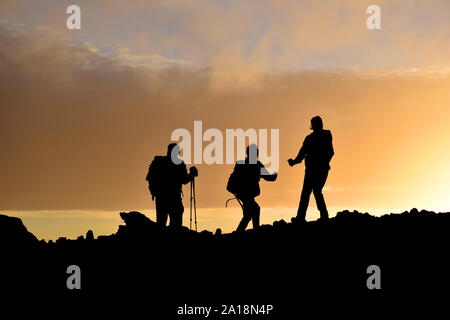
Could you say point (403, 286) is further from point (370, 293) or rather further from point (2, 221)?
point (2, 221)

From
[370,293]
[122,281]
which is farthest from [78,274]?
[370,293]

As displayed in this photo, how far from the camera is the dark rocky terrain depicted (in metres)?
19.4

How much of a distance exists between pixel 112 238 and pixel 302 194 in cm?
576

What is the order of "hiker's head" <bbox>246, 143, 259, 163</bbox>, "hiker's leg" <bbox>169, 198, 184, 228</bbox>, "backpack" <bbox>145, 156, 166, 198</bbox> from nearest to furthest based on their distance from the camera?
"backpack" <bbox>145, 156, 166, 198</bbox> < "hiker's leg" <bbox>169, 198, 184, 228</bbox> < "hiker's head" <bbox>246, 143, 259, 163</bbox>

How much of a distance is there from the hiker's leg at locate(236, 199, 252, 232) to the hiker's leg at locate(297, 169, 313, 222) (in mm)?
1521

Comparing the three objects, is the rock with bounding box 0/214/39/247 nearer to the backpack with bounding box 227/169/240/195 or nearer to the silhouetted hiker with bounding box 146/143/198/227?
the silhouetted hiker with bounding box 146/143/198/227

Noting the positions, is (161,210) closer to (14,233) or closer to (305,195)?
(305,195)

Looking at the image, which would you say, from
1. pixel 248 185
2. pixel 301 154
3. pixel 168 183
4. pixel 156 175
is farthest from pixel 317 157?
pixel 156 175

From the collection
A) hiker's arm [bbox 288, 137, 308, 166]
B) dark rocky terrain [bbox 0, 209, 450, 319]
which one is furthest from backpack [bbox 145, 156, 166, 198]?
hiker's arm [bbox 288, 137, 308, 166]

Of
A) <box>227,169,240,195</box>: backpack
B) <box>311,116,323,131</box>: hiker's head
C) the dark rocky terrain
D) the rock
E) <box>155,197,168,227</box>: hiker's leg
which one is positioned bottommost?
the dark rocky terrain

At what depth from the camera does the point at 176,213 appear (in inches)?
947

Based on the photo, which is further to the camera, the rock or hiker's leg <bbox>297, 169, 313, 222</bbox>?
the rock

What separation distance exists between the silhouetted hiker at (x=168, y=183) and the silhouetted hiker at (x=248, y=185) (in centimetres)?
154

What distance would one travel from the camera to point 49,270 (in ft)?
73.9
